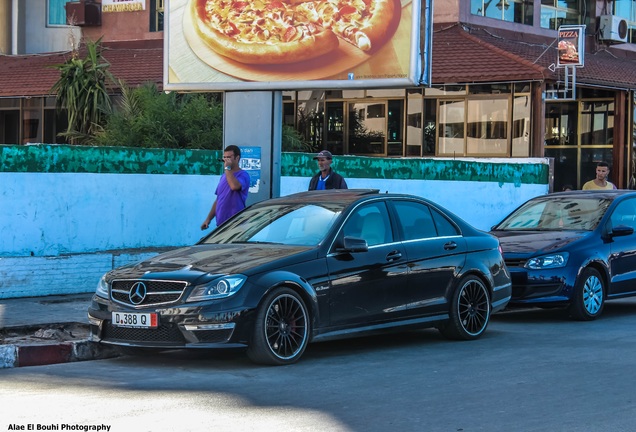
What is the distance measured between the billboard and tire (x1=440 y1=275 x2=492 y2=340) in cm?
326

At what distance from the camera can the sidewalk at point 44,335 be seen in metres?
9.28

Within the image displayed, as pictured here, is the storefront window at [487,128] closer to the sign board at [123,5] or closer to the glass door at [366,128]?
the glass door at [366,128]

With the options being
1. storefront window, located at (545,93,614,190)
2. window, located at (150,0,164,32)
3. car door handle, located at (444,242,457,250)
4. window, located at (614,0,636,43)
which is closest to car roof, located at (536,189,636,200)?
car door handle, located at (444,242,457,250)

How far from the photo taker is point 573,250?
12328 millimetres

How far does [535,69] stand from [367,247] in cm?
1495

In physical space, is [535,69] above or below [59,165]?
above

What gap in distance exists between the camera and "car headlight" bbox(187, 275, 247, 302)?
8601mm

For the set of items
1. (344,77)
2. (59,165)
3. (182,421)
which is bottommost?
(182,421)

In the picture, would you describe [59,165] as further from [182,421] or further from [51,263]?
[182,421]

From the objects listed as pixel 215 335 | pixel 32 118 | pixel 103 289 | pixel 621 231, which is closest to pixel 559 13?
pixel 32 118

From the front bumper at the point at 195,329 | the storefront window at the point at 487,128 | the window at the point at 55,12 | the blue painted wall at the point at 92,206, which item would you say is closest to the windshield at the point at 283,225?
the front bumper at the point at 195,329

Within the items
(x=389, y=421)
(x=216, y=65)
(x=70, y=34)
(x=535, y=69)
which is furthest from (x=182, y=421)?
(x=70, y=34)

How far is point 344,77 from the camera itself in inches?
527

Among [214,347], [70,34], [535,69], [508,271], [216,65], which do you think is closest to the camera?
[214,347]
